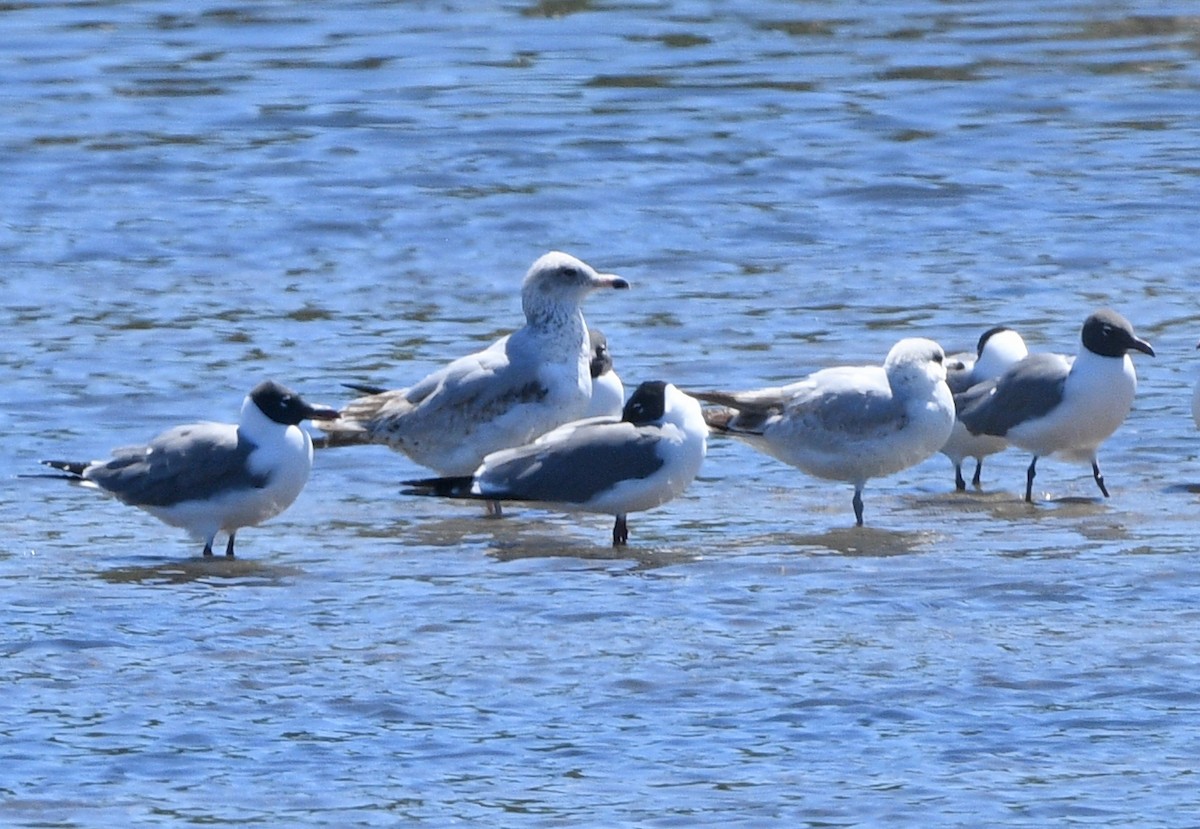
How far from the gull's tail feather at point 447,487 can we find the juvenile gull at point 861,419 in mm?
1215

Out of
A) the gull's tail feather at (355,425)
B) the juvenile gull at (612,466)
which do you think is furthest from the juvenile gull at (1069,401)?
the gull's tail feather at (355,425)

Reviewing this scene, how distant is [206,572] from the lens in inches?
387

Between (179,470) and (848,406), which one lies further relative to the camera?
(848,406)

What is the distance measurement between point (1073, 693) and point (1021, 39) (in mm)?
15558

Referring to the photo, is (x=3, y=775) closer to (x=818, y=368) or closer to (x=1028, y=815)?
(x=1028, y=815)

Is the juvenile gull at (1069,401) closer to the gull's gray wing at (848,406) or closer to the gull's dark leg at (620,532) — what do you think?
the gull's gray wing at (848,406)

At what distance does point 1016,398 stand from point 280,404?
3215 millimetres

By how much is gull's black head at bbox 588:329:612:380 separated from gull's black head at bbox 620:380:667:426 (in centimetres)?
155

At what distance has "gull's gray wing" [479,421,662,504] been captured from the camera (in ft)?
33.1

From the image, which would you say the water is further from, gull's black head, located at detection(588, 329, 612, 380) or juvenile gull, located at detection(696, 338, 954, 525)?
gull's black head, located at detection(588, 329, 612, 380)

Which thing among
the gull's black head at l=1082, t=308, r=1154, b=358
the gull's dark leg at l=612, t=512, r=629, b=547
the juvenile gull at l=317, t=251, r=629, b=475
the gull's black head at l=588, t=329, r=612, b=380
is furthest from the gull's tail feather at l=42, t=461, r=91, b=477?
the gull's black head at l=1082, t=308, r=1154, b=358

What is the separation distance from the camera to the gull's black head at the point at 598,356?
1188 centimetres

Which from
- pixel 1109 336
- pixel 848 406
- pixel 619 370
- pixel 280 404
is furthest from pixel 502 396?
pixel 1109 336

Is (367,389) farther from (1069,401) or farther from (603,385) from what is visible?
(1069,401)
